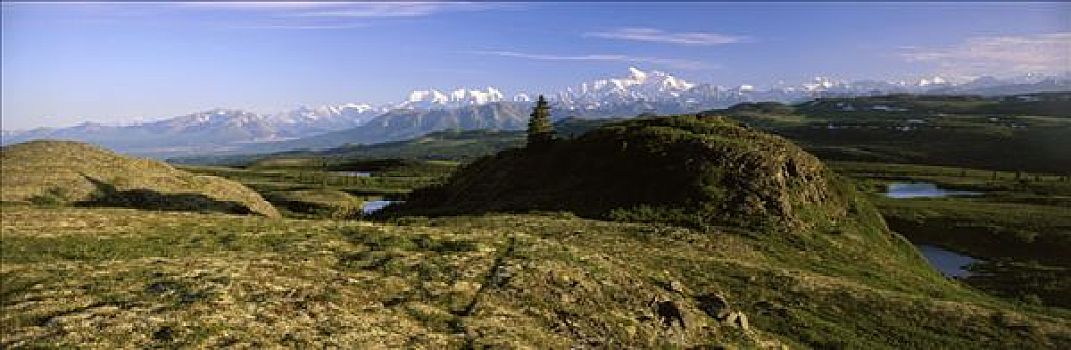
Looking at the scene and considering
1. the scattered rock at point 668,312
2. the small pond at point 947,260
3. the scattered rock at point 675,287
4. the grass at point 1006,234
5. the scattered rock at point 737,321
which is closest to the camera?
the scattered rock at point 668,312

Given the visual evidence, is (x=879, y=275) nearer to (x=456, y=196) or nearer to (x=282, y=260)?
(x=282, y=260)

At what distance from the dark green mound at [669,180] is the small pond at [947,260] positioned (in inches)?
534

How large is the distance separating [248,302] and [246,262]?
583 cm

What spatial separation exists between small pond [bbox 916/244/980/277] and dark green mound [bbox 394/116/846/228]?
13.6 metres

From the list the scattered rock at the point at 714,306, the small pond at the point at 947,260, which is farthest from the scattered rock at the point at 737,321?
the small pond at the point at 947,260

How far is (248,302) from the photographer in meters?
24.9

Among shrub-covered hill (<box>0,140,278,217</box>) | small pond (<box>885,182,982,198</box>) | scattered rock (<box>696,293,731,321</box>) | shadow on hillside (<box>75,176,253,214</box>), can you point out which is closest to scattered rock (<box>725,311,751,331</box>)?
scattered rock (<box>696,293,731,321</box>)

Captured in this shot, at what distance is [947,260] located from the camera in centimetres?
7594

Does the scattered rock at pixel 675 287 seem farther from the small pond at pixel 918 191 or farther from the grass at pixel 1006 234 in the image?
the small pond at pixel 918 191

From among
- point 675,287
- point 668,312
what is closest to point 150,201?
point 675,287

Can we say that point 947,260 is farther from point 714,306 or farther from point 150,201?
point 150,201

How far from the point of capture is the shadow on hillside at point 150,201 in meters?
58.8

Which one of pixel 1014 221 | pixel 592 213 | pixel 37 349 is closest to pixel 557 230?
pixel 592 213

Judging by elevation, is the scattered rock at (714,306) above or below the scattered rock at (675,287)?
below
